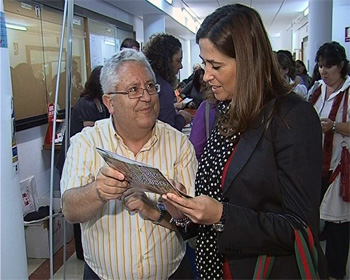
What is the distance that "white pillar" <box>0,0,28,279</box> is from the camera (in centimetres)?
133

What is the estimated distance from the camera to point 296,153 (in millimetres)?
1001

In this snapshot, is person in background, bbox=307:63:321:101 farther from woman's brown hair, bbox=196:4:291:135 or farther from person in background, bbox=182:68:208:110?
woman's brown hair, bbox=196:4:291:135

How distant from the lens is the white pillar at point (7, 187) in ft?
→ 4.36

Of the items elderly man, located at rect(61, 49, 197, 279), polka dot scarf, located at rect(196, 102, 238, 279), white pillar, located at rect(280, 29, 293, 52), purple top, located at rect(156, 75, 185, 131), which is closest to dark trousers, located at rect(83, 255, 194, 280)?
elderly man, located at rect(61, 49, 197, 279)

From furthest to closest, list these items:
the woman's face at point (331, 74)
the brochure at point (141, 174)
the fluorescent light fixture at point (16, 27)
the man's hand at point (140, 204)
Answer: the fluorescent light fixture at point (16, 27) < the woman's face at point (331, 74) < the man's hand at point (140, 204) < the brochure at point (141, 174)

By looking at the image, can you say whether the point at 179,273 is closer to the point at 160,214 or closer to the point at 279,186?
the point at 160,214

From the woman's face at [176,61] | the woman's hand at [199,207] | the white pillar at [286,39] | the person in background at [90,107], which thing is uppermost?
the white pillar at [286,39]

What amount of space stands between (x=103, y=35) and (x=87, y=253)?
4.85 m

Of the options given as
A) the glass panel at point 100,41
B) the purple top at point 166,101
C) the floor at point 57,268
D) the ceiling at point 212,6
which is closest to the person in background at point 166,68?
the purple top at point 166,101

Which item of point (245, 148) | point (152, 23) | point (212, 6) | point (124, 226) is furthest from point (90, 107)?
point (212, 6)

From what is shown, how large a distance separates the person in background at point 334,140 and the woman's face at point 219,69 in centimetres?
147

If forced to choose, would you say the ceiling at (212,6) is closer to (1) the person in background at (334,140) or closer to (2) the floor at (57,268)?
(1) the person in background at (334,140)

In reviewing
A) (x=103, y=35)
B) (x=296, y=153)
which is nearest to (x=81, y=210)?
(x=296, y=153)

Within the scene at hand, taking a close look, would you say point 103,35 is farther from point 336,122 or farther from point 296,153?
point 296,153
